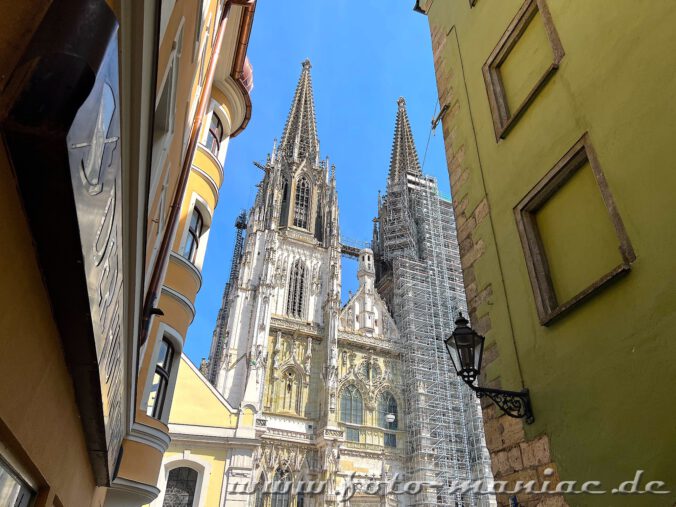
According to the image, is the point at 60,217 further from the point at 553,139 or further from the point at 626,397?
the point at 553,139

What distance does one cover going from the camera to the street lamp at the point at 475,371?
4.76 meters

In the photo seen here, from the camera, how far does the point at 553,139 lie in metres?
5.23

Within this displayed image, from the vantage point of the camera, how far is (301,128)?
47656mm

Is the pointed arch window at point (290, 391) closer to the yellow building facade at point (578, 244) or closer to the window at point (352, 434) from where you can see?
the window at point (352, 434)

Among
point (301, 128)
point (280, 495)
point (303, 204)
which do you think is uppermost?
point (301, 128)

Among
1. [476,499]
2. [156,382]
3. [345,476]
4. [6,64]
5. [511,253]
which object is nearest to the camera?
[6,64]

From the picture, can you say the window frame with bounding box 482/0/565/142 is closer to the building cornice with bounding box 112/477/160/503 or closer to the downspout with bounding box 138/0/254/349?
the downspout with bounding box 138/0/254/349

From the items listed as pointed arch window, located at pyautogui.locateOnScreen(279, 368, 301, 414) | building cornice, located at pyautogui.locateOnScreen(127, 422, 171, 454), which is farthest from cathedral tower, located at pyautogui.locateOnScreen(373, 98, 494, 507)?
building cornice, located at pyautogui.locateOnScreen(127, 422, 171, 454)

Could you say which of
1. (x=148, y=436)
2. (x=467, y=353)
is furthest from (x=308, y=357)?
(x=467, y=353)

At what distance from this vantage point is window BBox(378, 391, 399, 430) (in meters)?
31.8

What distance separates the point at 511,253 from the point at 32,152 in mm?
5297

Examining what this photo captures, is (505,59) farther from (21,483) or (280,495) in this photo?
(280,495)

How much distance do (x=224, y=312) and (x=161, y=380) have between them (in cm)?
4439

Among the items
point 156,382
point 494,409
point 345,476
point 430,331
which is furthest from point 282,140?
point 494,409
